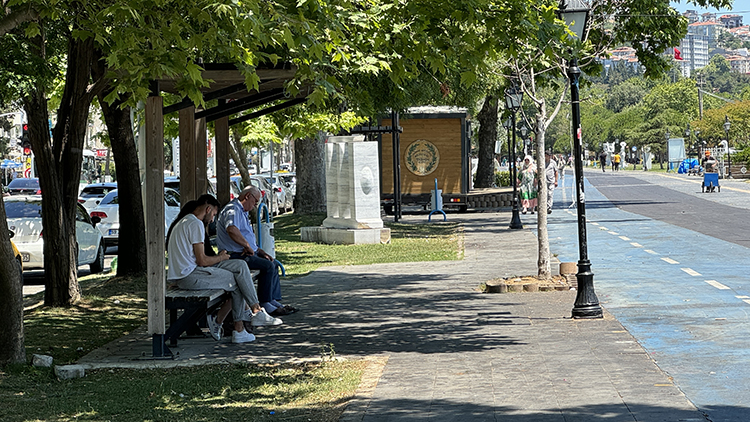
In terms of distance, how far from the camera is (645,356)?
8.16 m

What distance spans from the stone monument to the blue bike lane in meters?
4.18

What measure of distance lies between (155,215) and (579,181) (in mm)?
4703

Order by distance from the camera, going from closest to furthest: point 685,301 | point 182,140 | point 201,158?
1. point 685,301
2. point 182,140
3. point 201,158

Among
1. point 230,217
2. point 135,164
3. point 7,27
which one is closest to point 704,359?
point 230,217

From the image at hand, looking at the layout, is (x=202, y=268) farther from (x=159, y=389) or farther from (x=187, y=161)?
(x=187, y=161)

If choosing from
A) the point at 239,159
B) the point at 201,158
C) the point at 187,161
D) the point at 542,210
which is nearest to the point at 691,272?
the point at 542,210

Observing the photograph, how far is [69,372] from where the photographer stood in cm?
841

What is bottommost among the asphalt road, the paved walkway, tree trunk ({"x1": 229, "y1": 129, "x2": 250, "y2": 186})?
the asphalt road

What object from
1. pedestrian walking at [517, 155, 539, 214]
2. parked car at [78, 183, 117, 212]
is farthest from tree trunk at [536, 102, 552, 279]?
parked car at [78, 183, 117, 212]

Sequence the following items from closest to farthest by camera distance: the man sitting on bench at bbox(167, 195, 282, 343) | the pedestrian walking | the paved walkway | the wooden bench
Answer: the paved walkway < the wooden bench < the man sitting on bench at bbox(167, 195, 282, 343) < the pedestrian walking

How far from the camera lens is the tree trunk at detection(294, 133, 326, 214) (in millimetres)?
33938

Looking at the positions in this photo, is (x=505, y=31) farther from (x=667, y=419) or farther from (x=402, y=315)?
(x=667, y=419)

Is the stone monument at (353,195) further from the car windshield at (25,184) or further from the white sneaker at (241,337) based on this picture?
the car windshield at (25,184)

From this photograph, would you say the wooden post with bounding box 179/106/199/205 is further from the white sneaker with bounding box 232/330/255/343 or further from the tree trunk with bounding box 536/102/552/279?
the tree trunk with bounding box 536/102/552/279
